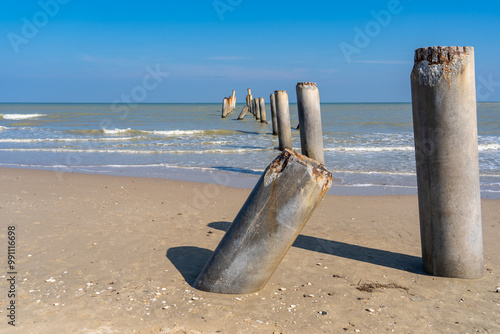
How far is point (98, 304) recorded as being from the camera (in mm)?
3166

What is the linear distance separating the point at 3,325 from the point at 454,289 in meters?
3.19

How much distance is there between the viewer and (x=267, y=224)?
3.20 meters

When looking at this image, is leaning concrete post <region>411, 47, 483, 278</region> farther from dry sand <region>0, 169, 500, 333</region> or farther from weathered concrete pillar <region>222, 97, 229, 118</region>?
weathered concrete pillar <region>222, 97, 229, 118</region>

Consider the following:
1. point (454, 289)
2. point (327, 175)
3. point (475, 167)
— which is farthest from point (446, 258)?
point (327, 175)

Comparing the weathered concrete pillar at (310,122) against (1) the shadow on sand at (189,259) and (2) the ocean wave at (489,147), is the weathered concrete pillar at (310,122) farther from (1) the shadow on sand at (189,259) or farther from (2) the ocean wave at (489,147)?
(2) the ocean wave at (489,147)

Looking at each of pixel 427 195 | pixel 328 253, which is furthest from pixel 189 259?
pixel 427 195

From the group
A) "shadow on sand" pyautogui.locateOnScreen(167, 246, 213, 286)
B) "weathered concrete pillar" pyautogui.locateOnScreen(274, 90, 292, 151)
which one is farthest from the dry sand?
"weathered concrete pillar" pyautogui.locateOnScreen(274, 90, 292, 151)

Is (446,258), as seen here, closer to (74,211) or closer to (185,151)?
(74,211)

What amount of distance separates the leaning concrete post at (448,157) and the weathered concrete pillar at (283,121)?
1022cm

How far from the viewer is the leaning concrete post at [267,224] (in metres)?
3.11

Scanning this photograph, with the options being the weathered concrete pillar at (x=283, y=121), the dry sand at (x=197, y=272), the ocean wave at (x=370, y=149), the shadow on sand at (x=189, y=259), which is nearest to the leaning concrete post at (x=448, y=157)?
the dry sand at (x=197, y=272)

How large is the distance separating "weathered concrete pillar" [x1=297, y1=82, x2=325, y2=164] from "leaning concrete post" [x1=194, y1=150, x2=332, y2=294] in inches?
254

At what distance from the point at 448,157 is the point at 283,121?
36.0 feet

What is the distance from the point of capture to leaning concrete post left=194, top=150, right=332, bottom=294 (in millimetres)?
3111
